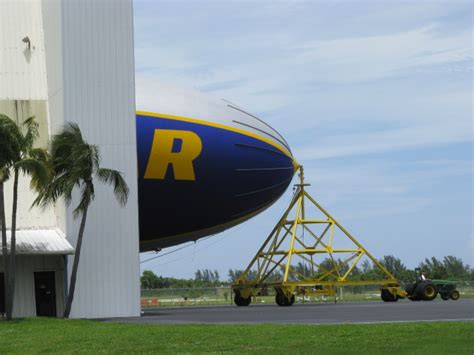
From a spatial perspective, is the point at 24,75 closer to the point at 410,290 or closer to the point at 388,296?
the point at 388,296

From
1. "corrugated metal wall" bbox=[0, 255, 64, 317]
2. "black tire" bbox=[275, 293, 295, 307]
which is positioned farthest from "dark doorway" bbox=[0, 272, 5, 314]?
"black tire" bbox=[275, 293, 295, 307]

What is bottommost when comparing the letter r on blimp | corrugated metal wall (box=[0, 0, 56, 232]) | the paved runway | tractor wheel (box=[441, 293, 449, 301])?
the paved runway

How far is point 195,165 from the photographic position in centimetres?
4416

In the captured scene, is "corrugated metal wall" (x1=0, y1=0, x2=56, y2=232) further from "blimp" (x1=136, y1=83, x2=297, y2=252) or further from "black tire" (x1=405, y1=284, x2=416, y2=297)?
"black tire" (x1=405, y1=284, x2=416, y2=297)

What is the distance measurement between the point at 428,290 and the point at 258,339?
33996 mm

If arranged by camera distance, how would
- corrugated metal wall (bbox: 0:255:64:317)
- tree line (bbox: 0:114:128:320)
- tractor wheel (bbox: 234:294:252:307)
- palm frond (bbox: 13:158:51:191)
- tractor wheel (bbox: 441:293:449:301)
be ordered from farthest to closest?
1. tractor wheel (bbox: 441:293:449:301)
2. tractor wheel (bbox: 234:294:252:307)
3. corrugated metal wall (bbox: 0:255:64:317)
4. tree line (bbox: 0:114:128:320)
5. palm frond (bbox: 13:158:51:191)

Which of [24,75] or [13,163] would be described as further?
[24,75]

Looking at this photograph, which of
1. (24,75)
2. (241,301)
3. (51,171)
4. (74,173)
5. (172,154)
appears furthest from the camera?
(241,301)

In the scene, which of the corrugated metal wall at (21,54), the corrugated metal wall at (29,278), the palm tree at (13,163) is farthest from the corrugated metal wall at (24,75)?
the palm tree at (13,163)

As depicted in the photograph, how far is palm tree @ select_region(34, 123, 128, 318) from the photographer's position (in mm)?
37469

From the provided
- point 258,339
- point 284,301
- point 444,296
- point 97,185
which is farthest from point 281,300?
point 258,339

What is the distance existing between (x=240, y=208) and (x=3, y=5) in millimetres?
14991

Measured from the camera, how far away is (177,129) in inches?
1704

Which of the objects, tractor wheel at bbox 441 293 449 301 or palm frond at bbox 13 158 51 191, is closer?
palm frond at bbox 13 158 51 191
